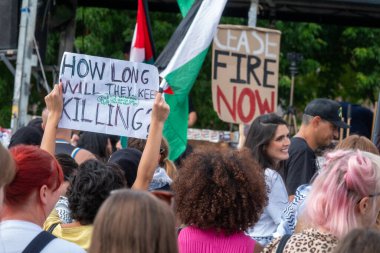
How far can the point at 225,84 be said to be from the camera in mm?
9430

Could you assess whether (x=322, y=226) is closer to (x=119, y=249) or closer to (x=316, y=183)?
(x=316, y=183)

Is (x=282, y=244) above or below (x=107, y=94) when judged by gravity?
below

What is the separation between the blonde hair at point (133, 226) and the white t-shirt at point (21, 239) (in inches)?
21.9

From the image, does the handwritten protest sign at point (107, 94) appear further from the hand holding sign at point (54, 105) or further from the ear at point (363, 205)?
the ear at point (363, 205)

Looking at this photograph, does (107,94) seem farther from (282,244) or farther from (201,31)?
(282,244)

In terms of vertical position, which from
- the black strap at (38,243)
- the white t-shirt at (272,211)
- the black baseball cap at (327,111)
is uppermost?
the black baseball cap at (327,111)

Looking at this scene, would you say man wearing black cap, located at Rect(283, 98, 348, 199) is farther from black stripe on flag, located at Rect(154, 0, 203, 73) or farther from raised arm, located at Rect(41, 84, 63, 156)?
raised arm, located at Rect(41, 84, 63, 156)

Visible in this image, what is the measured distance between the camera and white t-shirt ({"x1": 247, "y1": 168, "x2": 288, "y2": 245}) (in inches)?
212

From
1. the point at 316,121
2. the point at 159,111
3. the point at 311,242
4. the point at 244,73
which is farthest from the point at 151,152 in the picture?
the point at 244,73

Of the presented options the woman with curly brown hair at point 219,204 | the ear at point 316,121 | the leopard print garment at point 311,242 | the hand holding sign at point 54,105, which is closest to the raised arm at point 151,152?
the woman with curly brown hair at point 219,204

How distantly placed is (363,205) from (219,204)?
0.68 metres

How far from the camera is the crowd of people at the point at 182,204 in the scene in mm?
2883

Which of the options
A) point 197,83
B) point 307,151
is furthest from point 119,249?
point 197,83

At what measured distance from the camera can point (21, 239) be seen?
11.4 feet
